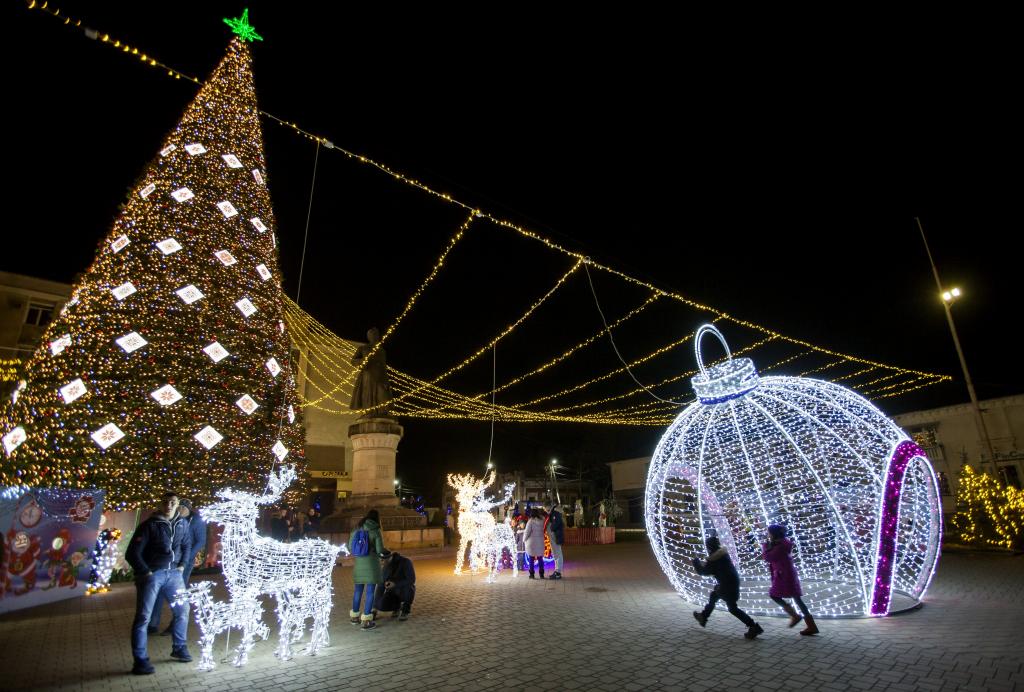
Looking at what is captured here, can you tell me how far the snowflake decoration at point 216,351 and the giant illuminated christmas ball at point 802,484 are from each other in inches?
352

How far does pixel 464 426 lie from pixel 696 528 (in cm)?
3487

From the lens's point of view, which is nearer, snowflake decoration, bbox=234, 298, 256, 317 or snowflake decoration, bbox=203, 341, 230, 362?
snowflake decoration, bbox=203, 341, 230, 362

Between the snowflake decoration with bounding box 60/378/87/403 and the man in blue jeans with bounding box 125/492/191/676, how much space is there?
5.42m

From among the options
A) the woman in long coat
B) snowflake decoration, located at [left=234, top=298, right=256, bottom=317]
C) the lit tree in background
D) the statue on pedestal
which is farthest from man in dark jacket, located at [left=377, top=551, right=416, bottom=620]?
the lit tree in background

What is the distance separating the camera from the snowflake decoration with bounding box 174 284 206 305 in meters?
10.1

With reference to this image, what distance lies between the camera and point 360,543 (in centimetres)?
683

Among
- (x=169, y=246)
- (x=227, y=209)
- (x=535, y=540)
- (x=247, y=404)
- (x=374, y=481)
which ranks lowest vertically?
(x=535, y=540)

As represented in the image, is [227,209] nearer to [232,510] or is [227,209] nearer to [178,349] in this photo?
[178,349]

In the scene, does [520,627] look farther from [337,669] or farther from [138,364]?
[138,364]

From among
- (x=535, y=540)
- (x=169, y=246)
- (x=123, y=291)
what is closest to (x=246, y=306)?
(x=169, y=246)

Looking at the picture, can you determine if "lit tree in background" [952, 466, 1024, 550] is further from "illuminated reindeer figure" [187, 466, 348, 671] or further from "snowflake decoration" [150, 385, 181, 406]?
"snowflake decoration" [150, 385, 181, 406]

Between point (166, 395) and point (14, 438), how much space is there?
2.27 m

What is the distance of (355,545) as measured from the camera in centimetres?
682

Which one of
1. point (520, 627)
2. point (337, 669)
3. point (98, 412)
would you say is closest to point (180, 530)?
point (337, 669)
